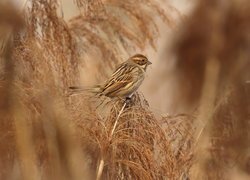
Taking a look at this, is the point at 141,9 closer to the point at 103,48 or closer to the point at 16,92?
the point at 103,48

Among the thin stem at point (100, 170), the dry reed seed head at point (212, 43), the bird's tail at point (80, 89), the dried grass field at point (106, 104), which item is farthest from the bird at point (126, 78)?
the thin stem at point (100, 170)

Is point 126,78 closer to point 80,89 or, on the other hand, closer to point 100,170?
point 80,89

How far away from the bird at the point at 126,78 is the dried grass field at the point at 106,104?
0.23 meters

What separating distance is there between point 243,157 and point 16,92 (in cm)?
273

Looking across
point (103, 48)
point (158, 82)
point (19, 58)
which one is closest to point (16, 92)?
point (19, 58)

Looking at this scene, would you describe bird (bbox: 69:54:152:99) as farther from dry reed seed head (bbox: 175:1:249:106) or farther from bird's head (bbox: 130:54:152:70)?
dry reed seed head (bbox: 175:1:249:106)

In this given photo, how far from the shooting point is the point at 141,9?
26.4ft

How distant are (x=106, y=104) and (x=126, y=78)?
2592mm

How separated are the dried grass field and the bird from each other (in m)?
0.23

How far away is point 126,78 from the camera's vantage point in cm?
959

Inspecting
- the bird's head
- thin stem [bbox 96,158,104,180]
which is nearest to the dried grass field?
thin stem [bbox 96,158,104,180]

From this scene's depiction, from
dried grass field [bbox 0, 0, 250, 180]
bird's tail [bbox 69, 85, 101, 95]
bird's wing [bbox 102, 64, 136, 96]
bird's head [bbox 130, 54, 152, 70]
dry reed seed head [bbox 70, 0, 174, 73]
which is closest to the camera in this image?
dried grass field [bbox 0, 0, 250, 180]

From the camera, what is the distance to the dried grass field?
6.17m

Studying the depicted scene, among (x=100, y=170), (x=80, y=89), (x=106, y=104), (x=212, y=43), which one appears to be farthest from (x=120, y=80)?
(x=100, y=170)
